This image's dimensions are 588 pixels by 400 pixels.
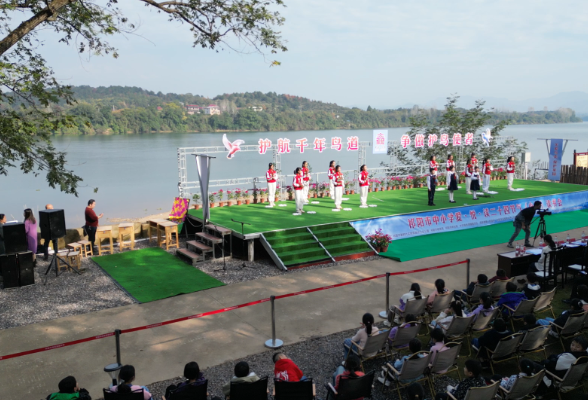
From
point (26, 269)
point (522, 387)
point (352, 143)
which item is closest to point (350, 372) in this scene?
point (522, 387)

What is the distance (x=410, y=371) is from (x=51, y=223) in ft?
28.3

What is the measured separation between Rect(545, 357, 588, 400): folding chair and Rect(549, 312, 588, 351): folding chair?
1317 mm

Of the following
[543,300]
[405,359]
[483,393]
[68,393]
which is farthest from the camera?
[543,300]

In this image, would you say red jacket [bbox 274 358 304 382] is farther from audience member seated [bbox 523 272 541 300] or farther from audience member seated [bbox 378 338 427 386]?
audience member seated [bbox 523 272 541 300]

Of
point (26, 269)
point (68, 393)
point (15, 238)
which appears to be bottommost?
point (26, 269)

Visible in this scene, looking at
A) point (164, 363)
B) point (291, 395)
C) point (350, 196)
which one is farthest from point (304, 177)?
point (291, 395)

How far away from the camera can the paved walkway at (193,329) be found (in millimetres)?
6285

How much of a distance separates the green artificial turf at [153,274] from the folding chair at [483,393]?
6.25 metres

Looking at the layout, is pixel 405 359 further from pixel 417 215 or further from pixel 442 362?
pixel 417 215

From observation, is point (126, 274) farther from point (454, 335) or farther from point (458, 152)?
point (458, 152)

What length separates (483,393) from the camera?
4.59m

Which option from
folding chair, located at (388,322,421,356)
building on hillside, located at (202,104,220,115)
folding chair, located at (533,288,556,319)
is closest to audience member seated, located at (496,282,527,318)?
folding chair, located at (533,288,556,319)

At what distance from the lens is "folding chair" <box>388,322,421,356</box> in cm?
614

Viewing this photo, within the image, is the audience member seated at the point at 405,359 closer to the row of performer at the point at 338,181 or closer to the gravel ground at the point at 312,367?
the gravel ground at the point at 312,367
